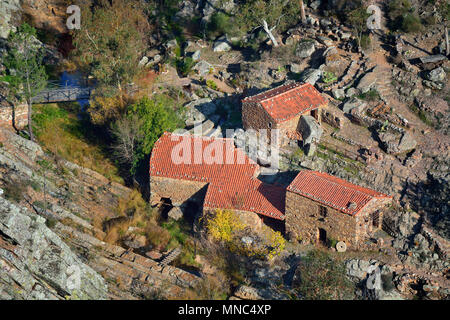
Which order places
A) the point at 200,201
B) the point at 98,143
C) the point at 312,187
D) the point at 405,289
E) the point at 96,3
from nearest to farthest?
the point at 405,289
the point at 312,187
the point at 200,201
the point at 98,143
the point at 96,3

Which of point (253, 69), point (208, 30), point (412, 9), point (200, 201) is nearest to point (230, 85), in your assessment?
point (253, 69)

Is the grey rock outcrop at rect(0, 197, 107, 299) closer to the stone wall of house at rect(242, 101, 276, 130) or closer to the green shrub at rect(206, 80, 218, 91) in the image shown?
the stone wall of house at rect(242, 101, 276, 130)

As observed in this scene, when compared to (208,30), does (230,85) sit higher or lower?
lower

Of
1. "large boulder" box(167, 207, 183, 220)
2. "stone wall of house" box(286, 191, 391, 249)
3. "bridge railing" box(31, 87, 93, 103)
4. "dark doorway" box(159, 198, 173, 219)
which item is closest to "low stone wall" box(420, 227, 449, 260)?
"stone wall of house" box(286, 191, 391, 249)

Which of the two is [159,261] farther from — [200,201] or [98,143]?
[98,143]

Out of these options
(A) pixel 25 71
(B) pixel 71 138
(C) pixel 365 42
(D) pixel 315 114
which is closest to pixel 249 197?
(D) pixel 315 114

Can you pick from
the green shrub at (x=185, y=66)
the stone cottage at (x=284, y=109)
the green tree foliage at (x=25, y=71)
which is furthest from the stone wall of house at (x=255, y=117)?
the green tree foliage at (x=25, y=71)
